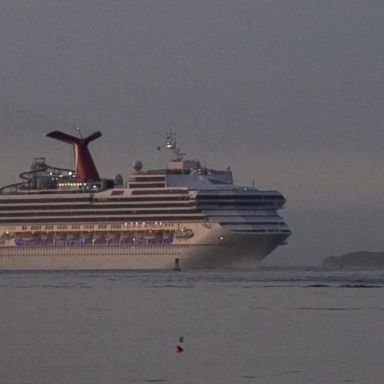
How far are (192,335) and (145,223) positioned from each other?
77.1 meters

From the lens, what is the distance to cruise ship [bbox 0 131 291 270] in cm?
13200

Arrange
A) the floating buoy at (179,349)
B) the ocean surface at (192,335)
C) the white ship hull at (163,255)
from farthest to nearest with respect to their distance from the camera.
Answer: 1. the white ship hull at (163,255)
2. the floating buoy at (179,349)
3. the ocean surface at (192,335)

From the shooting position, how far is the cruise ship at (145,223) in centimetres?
13200

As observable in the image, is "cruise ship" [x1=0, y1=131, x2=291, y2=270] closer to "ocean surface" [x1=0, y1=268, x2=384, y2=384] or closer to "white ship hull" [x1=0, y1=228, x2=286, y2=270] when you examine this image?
"white ship hull" [x1=0, y1=228, x2=286, y2=270]

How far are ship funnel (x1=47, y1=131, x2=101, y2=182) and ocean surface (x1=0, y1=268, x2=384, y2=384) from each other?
5692 centimetres

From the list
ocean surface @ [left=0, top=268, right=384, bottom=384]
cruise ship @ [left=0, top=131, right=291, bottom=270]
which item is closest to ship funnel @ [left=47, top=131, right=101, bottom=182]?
cruise ship @ [left=0, top=131, right=291, bottom=270]

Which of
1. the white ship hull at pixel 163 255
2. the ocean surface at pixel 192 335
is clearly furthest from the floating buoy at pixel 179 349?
the white ship hull at pixel 163 255

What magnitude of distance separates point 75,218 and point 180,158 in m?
11.5

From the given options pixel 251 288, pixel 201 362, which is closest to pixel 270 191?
pixel 251 288

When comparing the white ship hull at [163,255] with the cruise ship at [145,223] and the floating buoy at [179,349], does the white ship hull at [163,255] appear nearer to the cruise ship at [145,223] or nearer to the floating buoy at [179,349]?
the cruise ship at [145,223]

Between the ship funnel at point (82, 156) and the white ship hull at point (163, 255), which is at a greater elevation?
the ship funnel at point (82, 156)

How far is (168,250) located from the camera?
13212 centimetres

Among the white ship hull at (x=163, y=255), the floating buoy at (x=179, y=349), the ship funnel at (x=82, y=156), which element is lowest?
the floating buoy at (x=179, y=349)

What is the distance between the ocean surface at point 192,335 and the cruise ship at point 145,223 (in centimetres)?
3900
